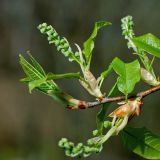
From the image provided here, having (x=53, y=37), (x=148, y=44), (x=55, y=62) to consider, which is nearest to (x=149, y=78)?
(x=148, y=44)

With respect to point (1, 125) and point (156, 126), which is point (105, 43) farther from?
point (1, 125)

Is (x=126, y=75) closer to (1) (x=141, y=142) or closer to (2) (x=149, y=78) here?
(2) (x=149, y=78)

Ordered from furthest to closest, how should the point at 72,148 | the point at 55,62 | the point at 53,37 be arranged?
the point at 55,62 < the point at 53,37 < the point at 72,148

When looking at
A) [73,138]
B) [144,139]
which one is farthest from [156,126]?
[144,139]

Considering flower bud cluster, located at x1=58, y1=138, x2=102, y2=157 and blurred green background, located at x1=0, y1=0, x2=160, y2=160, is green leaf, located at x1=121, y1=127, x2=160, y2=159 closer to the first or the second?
flower bud cluster, located at x1=58, y1=138, x2=102, y2=157

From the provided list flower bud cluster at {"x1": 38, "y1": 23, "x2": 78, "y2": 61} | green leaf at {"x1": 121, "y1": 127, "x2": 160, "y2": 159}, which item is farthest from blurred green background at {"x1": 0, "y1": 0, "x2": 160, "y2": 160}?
flower bud cluster at {"x1": 38, "y1": 23, "x2": 78, "y2": 61}

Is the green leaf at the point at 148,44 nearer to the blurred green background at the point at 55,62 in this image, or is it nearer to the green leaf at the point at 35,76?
the green leaf at the point at 35,76
